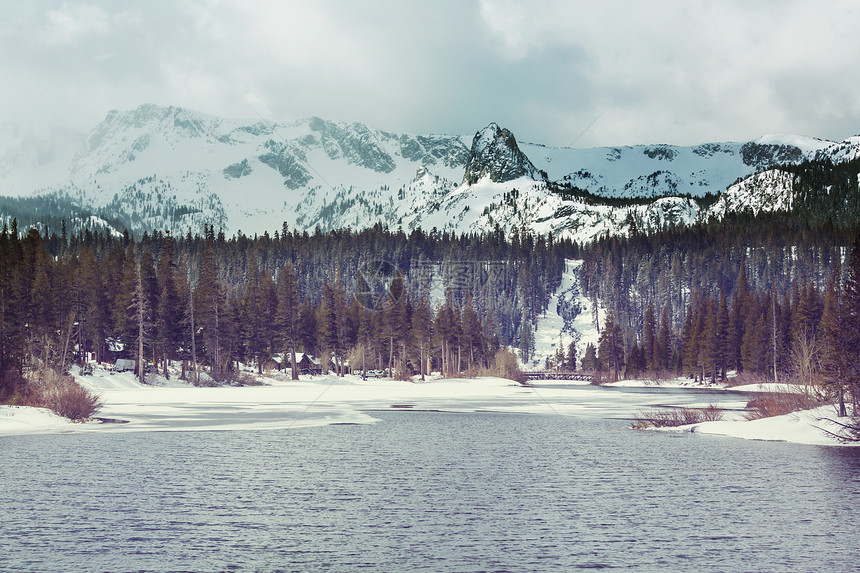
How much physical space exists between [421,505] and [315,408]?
128 ft

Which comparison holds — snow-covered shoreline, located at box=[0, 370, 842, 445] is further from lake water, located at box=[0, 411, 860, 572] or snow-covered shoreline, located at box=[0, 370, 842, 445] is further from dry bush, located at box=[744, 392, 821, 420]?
lake water, located at box=[0, 411, 860, 572]

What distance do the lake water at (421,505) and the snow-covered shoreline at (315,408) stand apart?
15.1ft

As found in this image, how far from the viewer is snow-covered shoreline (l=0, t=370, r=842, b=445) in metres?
44.3

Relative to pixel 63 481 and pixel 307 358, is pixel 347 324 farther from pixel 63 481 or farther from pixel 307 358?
pixel 63 481

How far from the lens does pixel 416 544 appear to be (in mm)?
19766

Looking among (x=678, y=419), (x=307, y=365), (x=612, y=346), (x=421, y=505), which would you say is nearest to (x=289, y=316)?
(x=307, y=365)

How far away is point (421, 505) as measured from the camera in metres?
24.7

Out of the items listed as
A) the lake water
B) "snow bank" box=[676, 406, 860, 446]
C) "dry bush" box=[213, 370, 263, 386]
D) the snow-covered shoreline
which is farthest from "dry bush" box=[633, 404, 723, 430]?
"dry bush" box=[213, 370, 263, 386]

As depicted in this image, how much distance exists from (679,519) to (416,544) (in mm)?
7953

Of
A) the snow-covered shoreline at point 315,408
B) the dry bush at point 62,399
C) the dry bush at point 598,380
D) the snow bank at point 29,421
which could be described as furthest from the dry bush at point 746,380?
the snow bank at point 29,421

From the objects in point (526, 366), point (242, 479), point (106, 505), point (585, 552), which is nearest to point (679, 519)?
point (585, 552)

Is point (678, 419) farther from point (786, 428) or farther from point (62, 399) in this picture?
point (62, 399)

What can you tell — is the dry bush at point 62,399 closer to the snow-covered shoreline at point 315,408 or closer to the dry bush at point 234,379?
the snow-covered shoreline at point 315,408

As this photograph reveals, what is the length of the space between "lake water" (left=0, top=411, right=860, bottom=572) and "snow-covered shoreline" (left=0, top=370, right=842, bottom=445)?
15.1 feet
